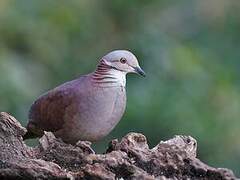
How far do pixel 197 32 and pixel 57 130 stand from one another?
6.36 meters

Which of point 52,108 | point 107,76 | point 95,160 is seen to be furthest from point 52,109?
point 95,160

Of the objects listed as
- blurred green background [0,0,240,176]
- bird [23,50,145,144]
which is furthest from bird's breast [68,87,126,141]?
blurred green background [0,0,240,176]

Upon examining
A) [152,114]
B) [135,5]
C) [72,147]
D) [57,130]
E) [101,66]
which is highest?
[135,5]

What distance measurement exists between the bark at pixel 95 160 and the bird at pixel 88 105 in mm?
652

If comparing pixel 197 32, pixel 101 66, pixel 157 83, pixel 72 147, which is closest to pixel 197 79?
pixel 157 83

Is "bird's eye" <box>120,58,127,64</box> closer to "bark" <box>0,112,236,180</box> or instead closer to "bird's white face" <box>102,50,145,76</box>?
"bird's white face" <box>102,50,145,76</box>

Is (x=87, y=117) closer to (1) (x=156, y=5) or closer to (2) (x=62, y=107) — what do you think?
(2) (x=62, y=107)

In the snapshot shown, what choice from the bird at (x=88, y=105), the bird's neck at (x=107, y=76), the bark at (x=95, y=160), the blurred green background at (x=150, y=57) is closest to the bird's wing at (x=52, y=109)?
the bird at (x=88, y=105)

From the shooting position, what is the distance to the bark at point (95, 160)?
4.34 m

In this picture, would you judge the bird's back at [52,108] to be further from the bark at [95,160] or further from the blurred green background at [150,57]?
the blurred green background at [150,57]

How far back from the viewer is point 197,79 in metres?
9.17

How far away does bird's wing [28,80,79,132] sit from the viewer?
5.45m

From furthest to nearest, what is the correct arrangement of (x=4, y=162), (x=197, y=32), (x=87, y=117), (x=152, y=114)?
(x=197, y=32), (x=152, y=114), (x=87, y=117), (x=4, y=162)

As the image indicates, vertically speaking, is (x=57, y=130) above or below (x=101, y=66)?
below
